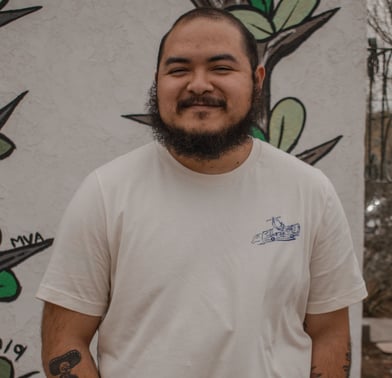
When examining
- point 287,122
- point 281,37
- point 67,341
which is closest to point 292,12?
point 281,37

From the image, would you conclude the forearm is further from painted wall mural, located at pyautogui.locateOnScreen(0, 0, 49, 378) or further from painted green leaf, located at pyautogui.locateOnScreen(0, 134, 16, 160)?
painted green leaf, located at pyautogui.locateOnScreen(0, 134, 16, 160)

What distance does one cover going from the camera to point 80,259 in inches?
54.9

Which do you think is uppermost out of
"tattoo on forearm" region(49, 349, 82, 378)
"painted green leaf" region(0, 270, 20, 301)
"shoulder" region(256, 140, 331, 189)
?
"shoulder" region(256, 140, 331, 189)

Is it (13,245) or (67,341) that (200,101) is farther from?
(13,245)

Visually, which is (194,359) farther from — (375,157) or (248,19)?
(375,157)

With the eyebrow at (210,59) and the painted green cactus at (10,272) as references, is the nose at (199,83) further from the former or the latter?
the painted green cactus at (10,272)

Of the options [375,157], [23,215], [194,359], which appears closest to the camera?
[194,359]

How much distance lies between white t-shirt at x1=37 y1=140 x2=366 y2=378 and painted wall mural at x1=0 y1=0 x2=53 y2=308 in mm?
1418

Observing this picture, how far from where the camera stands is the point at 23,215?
9.15 ft

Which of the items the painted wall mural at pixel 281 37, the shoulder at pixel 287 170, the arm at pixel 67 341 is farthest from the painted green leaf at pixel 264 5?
the arm at pixel 67 341

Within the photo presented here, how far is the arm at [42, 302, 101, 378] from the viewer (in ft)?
4.68

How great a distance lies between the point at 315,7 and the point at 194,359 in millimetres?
2087

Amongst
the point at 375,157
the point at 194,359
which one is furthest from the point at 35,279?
Result: the point at 375,157

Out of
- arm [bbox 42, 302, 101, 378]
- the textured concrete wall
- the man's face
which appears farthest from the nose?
the textured concrete wall
